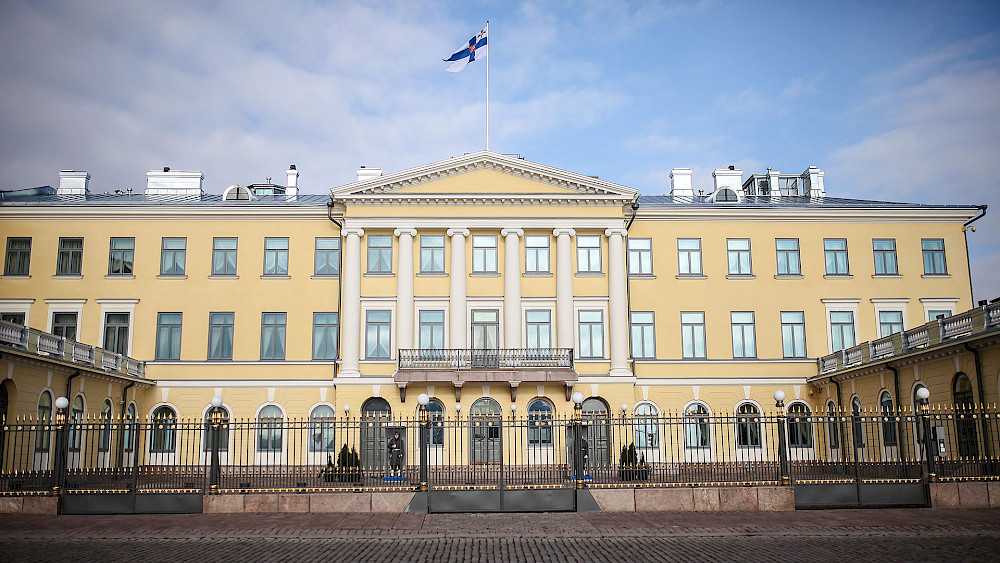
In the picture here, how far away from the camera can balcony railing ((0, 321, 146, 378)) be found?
1096 inches

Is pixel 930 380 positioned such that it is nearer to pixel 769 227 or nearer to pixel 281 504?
pixel 769 227

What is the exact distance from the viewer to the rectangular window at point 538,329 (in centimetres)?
3897

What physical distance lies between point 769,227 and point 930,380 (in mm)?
12588

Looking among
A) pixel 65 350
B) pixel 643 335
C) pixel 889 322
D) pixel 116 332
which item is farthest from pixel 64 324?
pixel 889 322

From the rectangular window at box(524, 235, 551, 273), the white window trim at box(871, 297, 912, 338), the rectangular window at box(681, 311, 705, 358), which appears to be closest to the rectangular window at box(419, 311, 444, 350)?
the rectangular window at box(524, 235, 551, 273)

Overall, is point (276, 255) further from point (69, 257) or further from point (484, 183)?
point (484, 183)

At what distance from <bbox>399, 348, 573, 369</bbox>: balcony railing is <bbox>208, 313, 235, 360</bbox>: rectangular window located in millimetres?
8058

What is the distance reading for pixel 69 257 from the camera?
130 feet

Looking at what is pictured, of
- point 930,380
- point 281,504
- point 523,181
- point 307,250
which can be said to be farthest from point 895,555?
point 307,250

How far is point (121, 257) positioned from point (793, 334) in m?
30.6

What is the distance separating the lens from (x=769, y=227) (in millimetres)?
41188

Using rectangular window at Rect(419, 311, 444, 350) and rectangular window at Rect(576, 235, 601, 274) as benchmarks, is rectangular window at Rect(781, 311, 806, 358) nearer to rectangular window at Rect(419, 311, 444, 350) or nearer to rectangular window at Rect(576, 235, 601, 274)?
rectangular window at Rect(576, 235, 601, 274)

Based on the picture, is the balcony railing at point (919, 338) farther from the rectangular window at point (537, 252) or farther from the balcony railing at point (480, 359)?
the rectangular window at point (537, 252)

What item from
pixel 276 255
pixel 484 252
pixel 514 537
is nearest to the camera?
pixel 514 537
